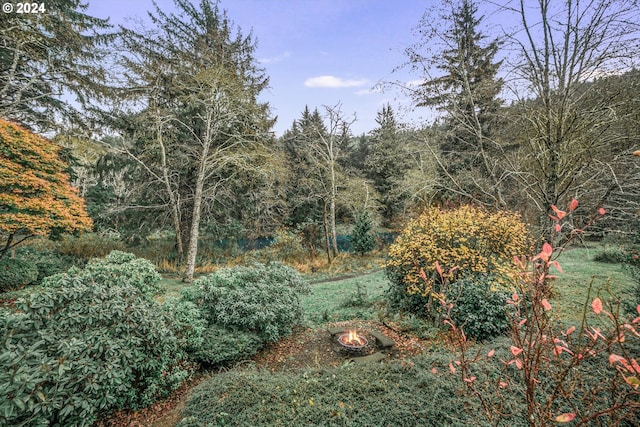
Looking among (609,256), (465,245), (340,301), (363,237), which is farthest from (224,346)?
(609,256)

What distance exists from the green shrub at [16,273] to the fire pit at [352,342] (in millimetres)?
9251

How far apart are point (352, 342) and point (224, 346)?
2.13 m

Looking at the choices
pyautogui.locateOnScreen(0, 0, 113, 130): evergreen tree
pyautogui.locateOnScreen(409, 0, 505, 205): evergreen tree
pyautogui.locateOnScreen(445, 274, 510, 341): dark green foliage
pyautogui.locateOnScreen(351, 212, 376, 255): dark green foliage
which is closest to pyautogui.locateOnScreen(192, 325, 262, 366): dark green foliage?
pyautogui.locateOnScreen(445, 274, 510, 341): dark green foliage

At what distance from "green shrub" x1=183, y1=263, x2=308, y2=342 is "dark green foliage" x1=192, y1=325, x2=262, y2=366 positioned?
0.14 metres

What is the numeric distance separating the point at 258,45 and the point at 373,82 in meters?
9.60

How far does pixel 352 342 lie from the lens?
480 centimetres

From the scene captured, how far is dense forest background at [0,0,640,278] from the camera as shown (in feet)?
16.0

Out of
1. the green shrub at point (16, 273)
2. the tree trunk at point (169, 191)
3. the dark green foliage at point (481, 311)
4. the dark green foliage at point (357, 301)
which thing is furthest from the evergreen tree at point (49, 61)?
the dark green foliage at point (481, 311)

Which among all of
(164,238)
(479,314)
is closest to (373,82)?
(479,314)

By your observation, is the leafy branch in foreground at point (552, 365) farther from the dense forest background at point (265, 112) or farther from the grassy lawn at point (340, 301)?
the grassy lawn at point (340, 301)

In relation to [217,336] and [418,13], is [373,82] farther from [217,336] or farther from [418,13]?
[217,336]

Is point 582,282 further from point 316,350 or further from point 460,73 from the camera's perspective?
point 316,350

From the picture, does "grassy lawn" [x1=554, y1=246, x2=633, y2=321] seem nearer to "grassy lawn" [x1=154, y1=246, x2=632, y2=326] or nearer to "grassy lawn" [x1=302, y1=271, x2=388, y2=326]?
"grassy lawn" [x1=154, y1=246, x2=632, y2=326]

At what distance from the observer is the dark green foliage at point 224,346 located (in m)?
4.19
